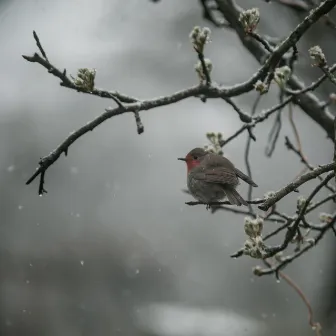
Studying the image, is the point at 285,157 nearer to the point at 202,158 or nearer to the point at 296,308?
the point at 296,308

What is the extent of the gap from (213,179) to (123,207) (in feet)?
37.0

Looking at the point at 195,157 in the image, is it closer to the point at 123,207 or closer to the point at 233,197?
the point at 233,197

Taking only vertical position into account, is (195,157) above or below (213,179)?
above

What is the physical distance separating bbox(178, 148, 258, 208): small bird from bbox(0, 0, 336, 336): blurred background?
7514mm

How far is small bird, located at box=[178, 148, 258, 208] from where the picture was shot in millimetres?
3154

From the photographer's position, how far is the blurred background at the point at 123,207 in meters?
11.9

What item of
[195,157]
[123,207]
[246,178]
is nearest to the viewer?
[246,178]

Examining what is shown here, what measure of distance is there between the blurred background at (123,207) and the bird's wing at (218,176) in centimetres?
758

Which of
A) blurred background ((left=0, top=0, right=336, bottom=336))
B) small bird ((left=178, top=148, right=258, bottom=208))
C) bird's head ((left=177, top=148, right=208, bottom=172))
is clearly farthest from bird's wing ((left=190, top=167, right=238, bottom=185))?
blurred background ((left=0, top=0, right=336, bottom=336))

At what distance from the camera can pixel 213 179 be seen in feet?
10.5

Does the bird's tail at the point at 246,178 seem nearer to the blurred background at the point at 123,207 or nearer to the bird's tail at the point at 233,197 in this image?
the bird's tail at the point at 233,197

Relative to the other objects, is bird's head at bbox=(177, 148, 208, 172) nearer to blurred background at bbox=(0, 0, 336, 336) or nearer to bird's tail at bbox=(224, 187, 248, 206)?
bird's tail at bbox=(224, 187, 248, 206)

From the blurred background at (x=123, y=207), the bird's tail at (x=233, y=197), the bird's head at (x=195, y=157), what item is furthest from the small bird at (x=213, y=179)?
the blurred background at (x=123, y=207)

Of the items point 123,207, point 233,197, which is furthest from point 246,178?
A: point 123,207
